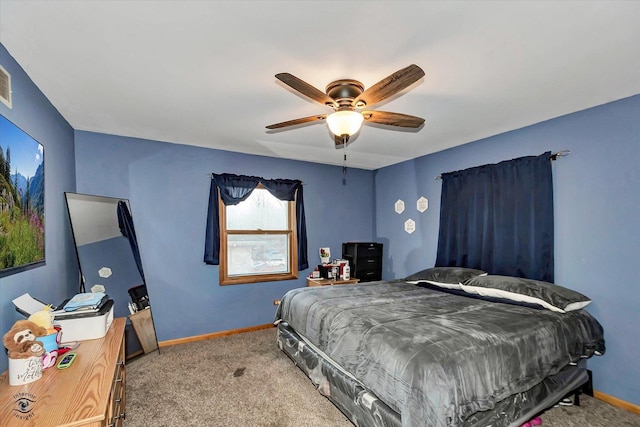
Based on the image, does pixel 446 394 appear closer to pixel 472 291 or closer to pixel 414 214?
pixel 472 291

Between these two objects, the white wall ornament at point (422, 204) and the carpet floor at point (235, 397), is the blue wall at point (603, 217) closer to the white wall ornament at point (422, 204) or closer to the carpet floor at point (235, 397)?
the carpet floor at point (235, 397)

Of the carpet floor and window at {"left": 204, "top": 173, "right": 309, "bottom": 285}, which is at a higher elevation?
window at {"left": 204, "top": 173, "right": 309, "bottom": 285}

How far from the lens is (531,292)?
103 inches

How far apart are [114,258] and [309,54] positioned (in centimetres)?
284

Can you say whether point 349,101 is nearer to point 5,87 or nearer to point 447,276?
point 5,87

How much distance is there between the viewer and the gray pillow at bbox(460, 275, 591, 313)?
2.46 meters

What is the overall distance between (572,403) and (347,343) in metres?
1.96

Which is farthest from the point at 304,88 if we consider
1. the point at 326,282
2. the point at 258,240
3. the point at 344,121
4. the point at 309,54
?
the point at 326,282

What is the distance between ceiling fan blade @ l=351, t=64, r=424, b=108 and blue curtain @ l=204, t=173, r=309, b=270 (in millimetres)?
2387

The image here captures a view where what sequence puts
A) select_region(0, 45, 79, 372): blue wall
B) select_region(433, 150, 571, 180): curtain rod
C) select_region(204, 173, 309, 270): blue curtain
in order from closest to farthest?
select_region(0, 45, 79, 372): blue wall < select_region(433, 150, 571, 180): curtain rod < select_region(204, 173, 309, 270): blue curtain

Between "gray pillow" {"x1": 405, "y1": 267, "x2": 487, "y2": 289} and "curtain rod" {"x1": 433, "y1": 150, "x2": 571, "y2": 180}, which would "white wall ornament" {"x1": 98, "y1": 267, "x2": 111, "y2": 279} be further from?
"curtain rod" {"x1": 433, "y1": 150, "x2": 571, "y2": 180}

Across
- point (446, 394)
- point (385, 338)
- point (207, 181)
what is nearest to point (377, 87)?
point (385, 338)

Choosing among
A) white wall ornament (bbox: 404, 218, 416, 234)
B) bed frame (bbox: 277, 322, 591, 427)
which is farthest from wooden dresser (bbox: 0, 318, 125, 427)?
white wall ornament (bbox: 404, 218, 416, 234)

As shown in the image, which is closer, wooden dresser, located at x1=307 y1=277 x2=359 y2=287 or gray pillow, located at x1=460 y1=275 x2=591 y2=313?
gray pillow, located at x1=460 y1=275 x2=591 y2=313
